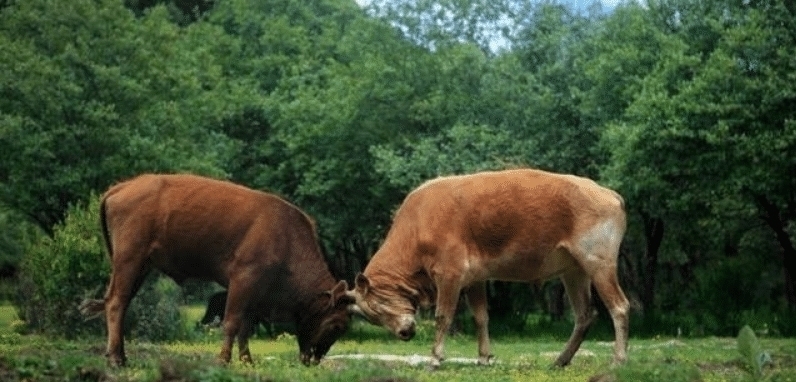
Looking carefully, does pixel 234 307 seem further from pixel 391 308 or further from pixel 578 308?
pixel 578 308

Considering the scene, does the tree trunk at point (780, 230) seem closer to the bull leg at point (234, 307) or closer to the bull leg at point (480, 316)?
the bull leg at point (480, 316)

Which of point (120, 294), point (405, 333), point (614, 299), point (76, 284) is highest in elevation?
point (614, 299)

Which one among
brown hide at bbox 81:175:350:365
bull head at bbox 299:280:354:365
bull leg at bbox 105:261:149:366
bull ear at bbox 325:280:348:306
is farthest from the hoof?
bull leg at bbox 105:261:149:366

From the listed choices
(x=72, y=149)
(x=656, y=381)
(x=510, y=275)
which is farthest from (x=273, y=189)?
(x=656, y=381)

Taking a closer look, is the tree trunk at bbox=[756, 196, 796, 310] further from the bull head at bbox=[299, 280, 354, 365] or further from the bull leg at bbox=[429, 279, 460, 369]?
the bull head at bbox=[299, 280, 354, 365]

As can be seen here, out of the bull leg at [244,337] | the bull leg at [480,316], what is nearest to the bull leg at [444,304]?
the bull leg at [480,316]

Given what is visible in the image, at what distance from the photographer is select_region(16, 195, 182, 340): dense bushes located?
103ft

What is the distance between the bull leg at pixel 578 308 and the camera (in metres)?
21.1

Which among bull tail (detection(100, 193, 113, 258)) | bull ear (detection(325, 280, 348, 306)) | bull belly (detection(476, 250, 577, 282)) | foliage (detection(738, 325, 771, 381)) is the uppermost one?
foliage (detection(738, 325, 771, 381))

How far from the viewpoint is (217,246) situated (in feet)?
62.0

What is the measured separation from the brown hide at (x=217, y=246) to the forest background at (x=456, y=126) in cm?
1254

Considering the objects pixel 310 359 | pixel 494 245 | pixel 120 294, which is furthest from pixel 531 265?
pixel 120 294

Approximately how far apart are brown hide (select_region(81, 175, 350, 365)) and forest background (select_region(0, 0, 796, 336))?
12541 millimetres

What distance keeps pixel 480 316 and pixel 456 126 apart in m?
21.2
